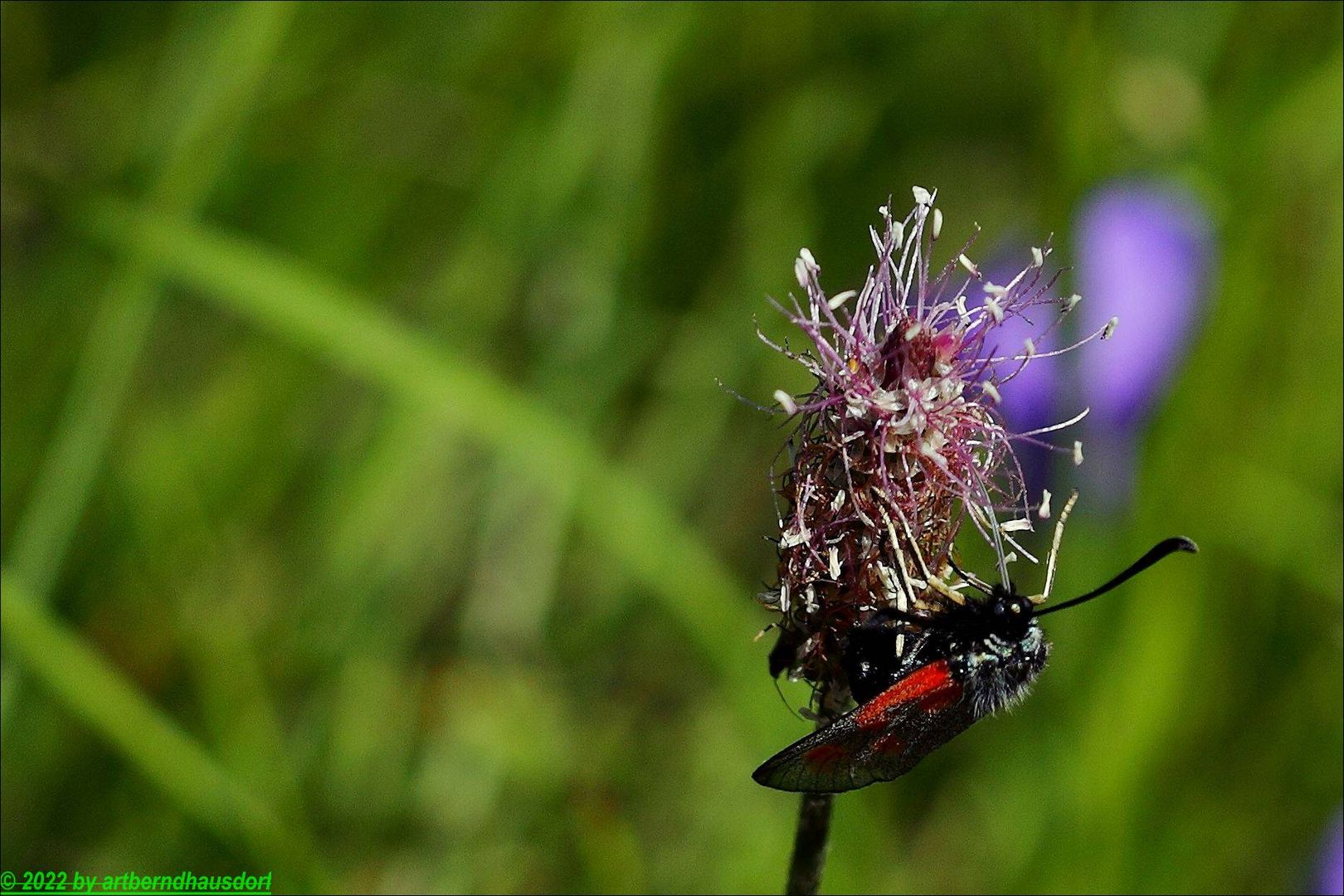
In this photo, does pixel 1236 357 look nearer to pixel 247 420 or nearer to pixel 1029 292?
pixel 1029 292

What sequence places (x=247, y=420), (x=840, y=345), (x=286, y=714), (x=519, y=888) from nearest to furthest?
(x=840, y=345), (x=519, y=888), (x=286, y=714), (x=247, y=420)

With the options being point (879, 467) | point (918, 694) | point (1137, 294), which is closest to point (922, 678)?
point (918, 694)

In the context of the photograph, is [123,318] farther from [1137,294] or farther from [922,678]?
[1137,294]

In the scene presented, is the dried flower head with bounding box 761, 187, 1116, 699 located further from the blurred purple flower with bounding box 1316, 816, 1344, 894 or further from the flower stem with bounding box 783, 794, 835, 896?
the blurred purple flower with bounding box 1316, 816, 1344, 894

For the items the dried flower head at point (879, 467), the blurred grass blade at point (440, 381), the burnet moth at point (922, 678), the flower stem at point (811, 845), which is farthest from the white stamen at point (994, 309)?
the blurred grass blade at point (440, 381)

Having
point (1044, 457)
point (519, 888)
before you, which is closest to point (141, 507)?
point (519, 888)

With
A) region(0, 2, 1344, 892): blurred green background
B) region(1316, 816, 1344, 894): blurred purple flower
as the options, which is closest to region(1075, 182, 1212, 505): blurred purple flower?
region(0, 2, 1344, 892): blurred green background
